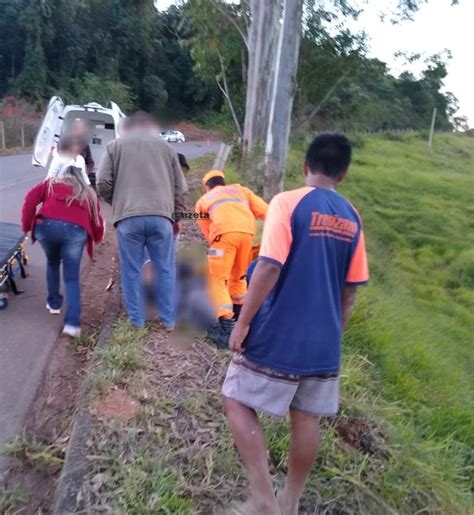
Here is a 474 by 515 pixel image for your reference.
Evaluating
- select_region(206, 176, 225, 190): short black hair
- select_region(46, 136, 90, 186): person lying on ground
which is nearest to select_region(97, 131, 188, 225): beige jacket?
select_region(46, 136, 90, 186): person lying on ground

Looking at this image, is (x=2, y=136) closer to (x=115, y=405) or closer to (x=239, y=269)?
(x=239, y=269)

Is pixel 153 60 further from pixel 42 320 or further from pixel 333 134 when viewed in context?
pixel 333 134

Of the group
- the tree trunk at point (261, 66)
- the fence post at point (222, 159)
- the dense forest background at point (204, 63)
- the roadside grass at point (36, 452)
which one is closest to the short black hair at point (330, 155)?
the roadside grass at point (36, 452)

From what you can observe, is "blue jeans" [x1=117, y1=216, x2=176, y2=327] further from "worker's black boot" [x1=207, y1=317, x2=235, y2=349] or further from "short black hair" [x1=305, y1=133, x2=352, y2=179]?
"short black hair" [x1=305, y1=133, x2=352, y2=179]

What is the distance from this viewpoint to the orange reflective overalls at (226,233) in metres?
5.10

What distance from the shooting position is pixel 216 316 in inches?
196

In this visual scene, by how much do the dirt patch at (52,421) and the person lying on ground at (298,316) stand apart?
1118 mm

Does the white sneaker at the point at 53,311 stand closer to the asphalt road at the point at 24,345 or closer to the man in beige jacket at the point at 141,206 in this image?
the asphalt road at the point at 24,345

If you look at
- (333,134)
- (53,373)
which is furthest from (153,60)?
(333,134)

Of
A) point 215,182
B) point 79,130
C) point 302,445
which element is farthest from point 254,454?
point 79,130

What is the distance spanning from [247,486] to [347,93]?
2252cm

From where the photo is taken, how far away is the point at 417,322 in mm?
9125

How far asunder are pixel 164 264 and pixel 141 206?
1.67ft

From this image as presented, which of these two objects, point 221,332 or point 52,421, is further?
point 221,332
